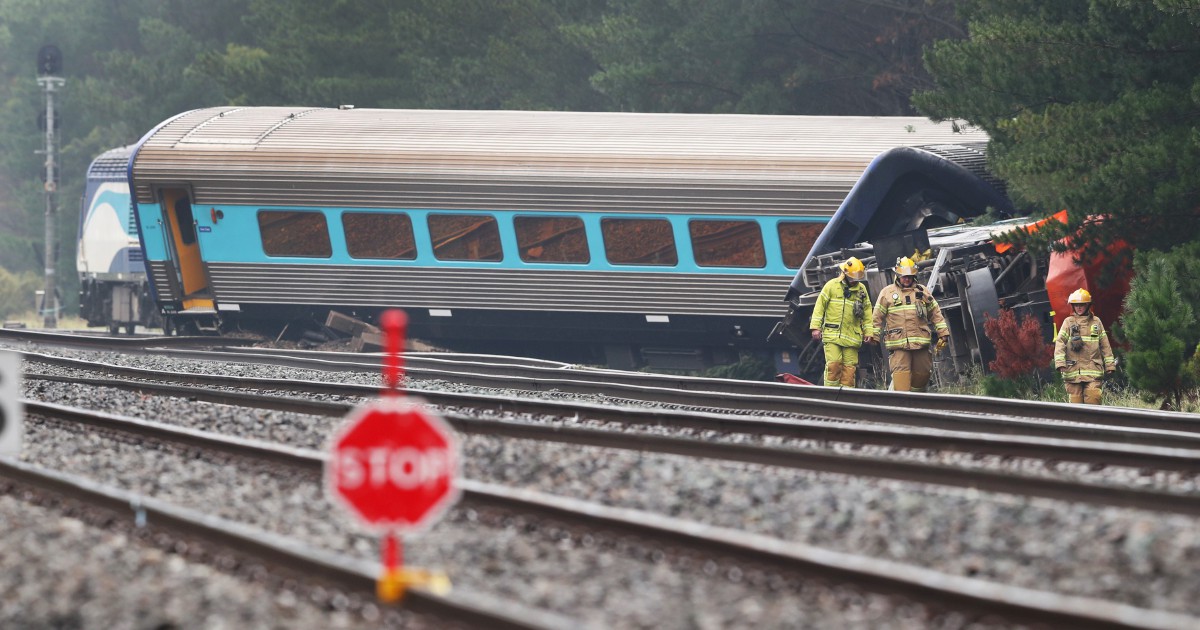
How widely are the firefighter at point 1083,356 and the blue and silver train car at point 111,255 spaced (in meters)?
19.4

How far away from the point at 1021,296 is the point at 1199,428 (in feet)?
17.9

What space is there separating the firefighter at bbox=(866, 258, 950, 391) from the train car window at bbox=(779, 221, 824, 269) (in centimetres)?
348

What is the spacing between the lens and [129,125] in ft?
162

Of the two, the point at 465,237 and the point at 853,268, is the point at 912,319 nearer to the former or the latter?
the point at 853,268

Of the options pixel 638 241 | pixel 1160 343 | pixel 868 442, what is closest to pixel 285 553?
pixel 868 442

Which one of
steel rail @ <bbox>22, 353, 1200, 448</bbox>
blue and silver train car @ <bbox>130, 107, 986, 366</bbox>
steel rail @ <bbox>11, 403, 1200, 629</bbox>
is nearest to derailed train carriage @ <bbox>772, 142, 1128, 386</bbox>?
blue and silver train car @ <bbox>130, 107, 986, 366</bbox>

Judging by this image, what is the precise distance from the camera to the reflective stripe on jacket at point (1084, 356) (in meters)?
12.7

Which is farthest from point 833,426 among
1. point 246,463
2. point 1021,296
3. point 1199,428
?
point 1021,296

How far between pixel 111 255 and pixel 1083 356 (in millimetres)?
20571

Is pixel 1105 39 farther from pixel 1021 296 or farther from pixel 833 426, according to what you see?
pixel 833 426

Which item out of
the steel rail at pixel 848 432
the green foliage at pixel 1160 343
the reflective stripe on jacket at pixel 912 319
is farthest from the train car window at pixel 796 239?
the steel rail at pixel 848 432

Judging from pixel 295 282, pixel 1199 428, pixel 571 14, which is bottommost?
pixel 1199 428

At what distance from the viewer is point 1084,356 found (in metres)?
12.8

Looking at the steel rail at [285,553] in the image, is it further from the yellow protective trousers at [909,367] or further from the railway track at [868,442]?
the yellow protective trousers at [909,367]
